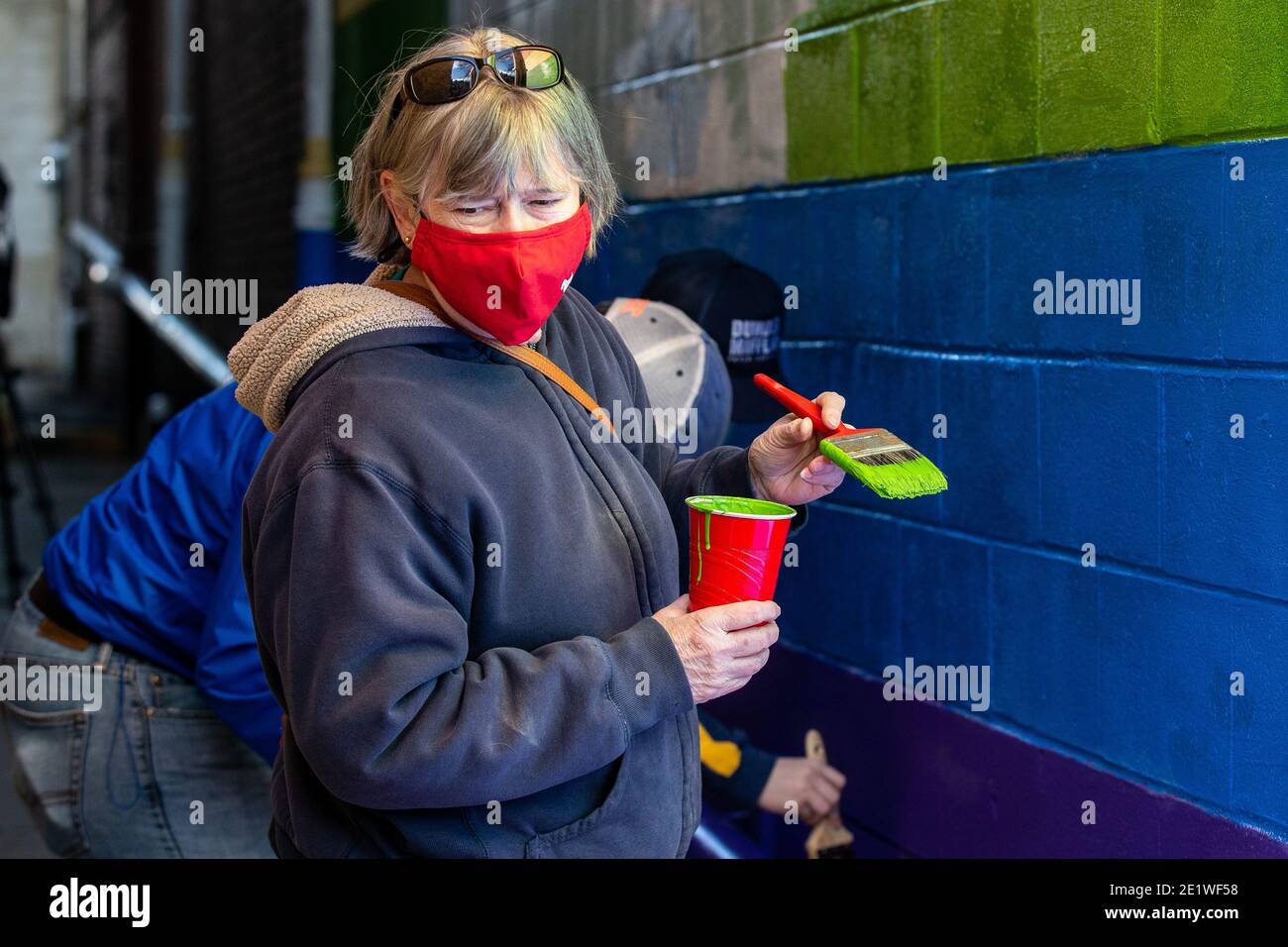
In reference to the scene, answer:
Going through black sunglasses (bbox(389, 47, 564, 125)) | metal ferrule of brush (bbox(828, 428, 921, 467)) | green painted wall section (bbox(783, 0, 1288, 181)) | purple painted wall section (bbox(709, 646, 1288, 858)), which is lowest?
purple painted wall section (bbox(709, 646, 1288, 858))

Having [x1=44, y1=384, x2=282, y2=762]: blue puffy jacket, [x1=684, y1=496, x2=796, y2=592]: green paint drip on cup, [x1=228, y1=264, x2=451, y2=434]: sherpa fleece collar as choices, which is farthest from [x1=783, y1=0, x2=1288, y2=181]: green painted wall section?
[x1=44, y1=384, x2=282, y2=762]: blue puffy jacket

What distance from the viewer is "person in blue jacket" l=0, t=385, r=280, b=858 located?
207cm

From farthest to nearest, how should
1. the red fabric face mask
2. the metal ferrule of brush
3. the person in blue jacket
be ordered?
the person in blue jacket < the metal ferrule of brush < the red fabric face mask

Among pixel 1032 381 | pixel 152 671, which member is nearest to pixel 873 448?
pixel 1032 381

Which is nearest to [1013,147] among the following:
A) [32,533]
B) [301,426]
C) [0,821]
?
[301,426]

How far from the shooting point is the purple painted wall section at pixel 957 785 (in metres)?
1.97

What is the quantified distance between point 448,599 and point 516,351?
287 mm

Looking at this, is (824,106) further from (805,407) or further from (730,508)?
(730,508)

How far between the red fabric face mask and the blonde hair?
0.05 meters

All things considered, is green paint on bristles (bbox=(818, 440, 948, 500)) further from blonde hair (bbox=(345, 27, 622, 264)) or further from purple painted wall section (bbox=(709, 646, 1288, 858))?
purple painted wall section (bbox=(709, 646, 1288, 858))

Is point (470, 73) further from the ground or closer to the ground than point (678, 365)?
further from the ground

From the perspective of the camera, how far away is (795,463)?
162cm
